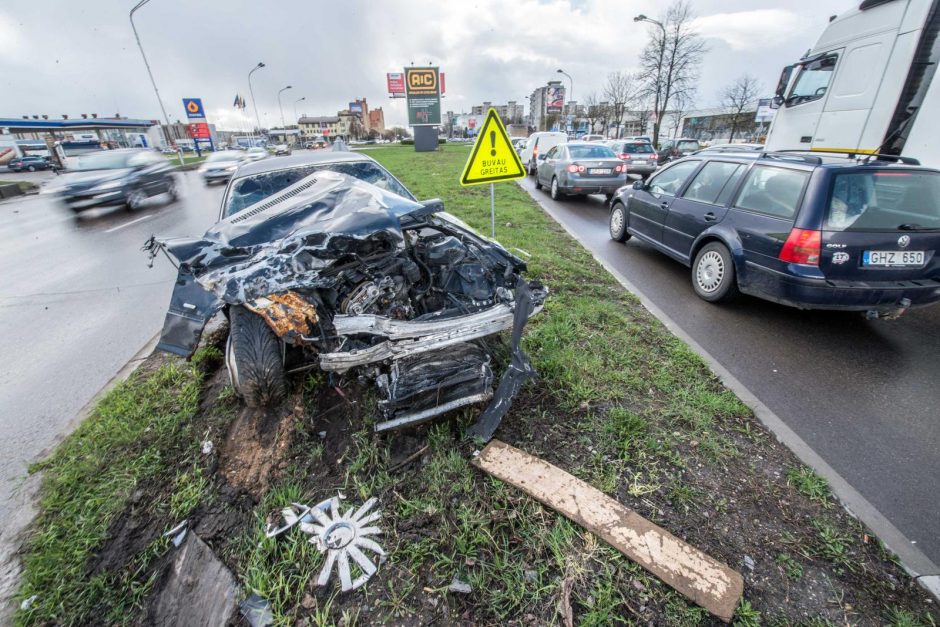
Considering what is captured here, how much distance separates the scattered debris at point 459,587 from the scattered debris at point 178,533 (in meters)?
1.46

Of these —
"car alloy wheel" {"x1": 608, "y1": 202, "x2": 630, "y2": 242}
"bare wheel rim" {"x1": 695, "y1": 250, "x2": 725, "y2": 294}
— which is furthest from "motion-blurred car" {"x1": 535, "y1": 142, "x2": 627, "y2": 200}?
"bare wheel rim" {"x1": 695, "y1": 250, "x2": 725, "y2": 294}

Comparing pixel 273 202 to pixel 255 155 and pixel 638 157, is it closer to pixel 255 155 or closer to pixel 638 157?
pixel 638 157

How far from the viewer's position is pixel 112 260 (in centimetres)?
669

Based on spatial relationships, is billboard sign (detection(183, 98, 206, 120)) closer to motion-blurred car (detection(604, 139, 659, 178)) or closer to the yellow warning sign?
motion-blurred car (detection(604, 139, 659, 178))

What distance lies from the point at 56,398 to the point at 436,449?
3292 millimetres

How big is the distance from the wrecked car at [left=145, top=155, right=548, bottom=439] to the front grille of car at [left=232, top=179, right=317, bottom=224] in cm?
16

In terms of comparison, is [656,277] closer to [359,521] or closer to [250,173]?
[359,521]

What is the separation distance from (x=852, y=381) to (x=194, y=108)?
36535mm

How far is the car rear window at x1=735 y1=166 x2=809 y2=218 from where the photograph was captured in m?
3.75

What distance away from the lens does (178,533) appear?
2096mm

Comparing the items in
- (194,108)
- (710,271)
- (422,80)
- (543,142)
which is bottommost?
(710,271)

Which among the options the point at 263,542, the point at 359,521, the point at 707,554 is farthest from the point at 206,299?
the point at 707,554

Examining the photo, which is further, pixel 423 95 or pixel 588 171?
pixel 423 95

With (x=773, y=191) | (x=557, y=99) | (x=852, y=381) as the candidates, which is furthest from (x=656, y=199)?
(x=557, y=99)
